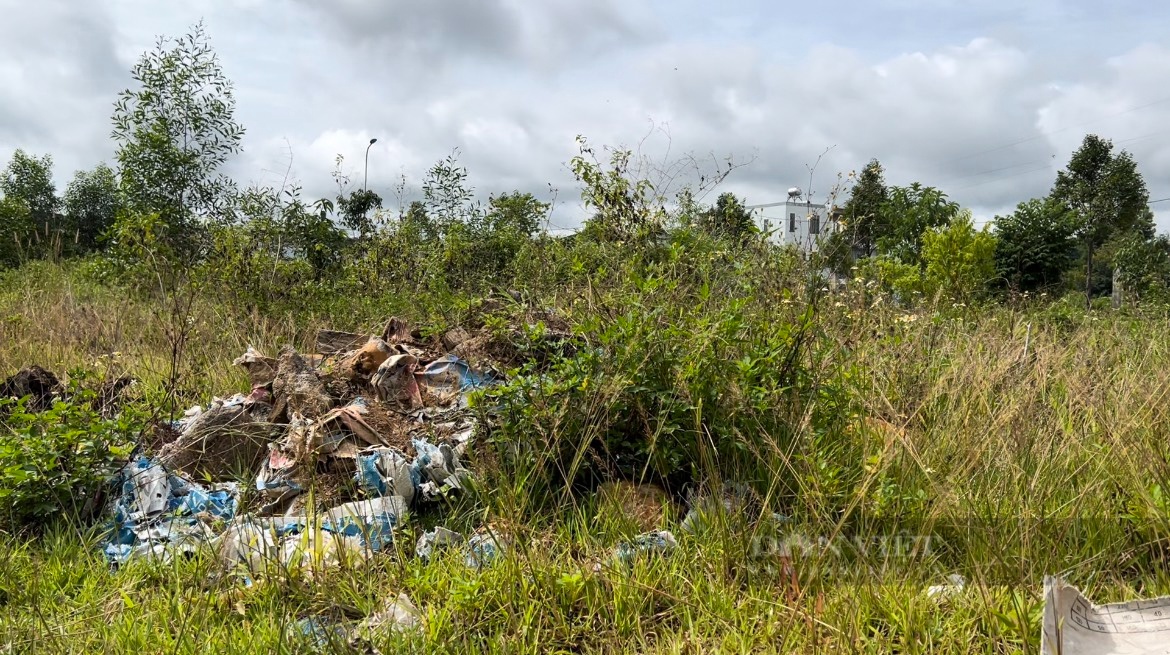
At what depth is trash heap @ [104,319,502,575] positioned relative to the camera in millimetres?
A: 2318

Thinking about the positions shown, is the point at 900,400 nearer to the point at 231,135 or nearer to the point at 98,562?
the point at 98,562

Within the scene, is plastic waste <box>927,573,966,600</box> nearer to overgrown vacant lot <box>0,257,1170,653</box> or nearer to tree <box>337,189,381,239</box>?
overgrown vacant lot <box>0,257,1170,653</box>

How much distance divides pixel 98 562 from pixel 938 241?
17.1m

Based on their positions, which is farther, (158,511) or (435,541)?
(158,511)

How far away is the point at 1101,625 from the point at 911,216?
24163mm

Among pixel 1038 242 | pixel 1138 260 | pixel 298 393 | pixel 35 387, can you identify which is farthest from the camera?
pixel 1038 242

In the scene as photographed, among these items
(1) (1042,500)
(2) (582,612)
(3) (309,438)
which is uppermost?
(3) (309,438)

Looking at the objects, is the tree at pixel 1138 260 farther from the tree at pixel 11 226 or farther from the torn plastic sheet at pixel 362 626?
the tree at pixel 11 226

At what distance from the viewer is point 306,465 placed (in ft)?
8.95

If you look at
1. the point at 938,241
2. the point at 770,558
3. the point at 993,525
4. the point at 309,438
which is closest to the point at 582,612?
the point at 770,558

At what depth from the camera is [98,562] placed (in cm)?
234

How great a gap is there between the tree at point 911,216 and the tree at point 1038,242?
84.6 inches

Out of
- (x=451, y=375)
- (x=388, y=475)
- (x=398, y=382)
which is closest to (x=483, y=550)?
(x=388, y=475)

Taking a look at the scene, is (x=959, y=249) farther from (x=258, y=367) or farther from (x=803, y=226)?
(x=258, y=367)
